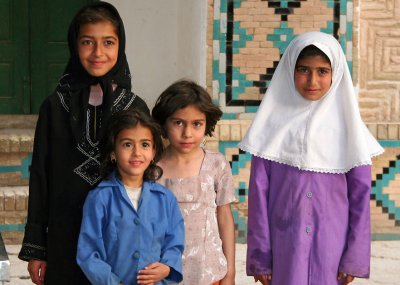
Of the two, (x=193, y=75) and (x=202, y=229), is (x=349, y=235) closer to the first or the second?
(x=202, y=229)

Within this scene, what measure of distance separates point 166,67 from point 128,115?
3989 mm

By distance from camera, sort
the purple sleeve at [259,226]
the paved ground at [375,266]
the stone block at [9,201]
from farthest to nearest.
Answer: the stone block at [9,201] → the paved ground at [375,266] → the purple sleeve at [259,226]

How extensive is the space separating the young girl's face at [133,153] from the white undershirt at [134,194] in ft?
0.05

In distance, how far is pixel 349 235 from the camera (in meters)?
3.08

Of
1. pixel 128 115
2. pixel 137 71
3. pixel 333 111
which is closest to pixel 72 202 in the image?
pixel 128 115

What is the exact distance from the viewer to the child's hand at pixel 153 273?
109 inches

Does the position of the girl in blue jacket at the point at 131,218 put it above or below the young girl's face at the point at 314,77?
below

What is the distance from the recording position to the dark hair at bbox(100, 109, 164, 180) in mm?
2842

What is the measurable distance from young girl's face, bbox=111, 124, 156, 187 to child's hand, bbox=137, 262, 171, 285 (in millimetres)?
285

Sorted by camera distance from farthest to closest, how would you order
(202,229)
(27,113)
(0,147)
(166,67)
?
1. (27,113)
2. (166,67)
3. (0,147)
4. (202,229)

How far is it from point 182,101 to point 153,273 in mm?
636

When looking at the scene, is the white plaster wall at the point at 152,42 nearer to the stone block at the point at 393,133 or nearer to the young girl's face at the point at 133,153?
the stone block at the point at 393,133

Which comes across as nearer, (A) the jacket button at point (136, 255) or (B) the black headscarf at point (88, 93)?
(A) the jacket button at point (136, 255)

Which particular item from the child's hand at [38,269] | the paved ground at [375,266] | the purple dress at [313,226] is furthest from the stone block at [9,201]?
the purple dress at [313,226]
